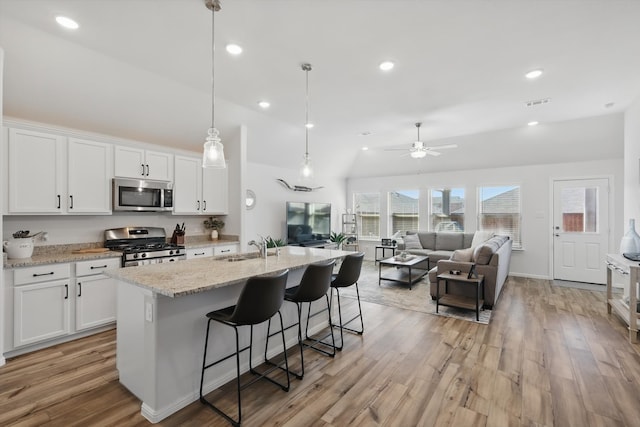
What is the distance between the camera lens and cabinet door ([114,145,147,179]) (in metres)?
3.94

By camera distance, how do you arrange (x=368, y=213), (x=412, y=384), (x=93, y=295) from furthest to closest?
(x=368, y=213) → (x=93, y=295) → (x=412, y=384)

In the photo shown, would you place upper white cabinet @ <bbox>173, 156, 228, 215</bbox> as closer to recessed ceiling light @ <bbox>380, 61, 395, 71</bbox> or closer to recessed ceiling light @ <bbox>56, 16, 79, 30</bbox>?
recessed ceiling light @ <bbox>56, 16, 79, 30</bbox>

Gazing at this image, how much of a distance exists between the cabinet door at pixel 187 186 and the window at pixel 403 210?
18.0 feet

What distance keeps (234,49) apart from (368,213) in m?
6.70

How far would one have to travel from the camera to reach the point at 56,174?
3.44 m

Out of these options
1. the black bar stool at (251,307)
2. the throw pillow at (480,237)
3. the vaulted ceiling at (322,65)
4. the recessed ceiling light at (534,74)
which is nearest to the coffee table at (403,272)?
the throw pillow at (480,237)

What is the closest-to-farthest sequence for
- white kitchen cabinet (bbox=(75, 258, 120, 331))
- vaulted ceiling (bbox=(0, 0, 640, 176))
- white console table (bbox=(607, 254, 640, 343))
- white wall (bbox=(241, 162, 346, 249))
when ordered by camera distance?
vaulted ceiling (bbox=(0, 0, 640, 176))
white console table (bbox=(607, 254, 640, 343))
white kitchen cabinet (bbox=(75, 258, 120, 331))
white wall (bbox=(241, 162, 346, 249))

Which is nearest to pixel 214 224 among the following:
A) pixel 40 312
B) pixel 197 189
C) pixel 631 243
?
pixel 197 189

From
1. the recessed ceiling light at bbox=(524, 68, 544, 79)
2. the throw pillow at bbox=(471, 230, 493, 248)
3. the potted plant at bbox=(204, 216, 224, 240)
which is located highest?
the recessed ceiling light at bbox=(524, 68, 544, 79)

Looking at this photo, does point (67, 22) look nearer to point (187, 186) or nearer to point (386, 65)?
point (187, 186)

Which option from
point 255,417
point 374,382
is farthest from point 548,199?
point 255,417

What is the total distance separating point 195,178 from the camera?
4.82 meters

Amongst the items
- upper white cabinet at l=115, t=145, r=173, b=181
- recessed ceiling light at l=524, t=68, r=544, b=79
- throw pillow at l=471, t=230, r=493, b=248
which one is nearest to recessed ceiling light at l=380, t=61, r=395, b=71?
recessed ceiling light at l=524, t=68, r=544, b=79

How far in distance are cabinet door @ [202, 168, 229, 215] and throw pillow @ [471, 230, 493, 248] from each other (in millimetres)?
5219
